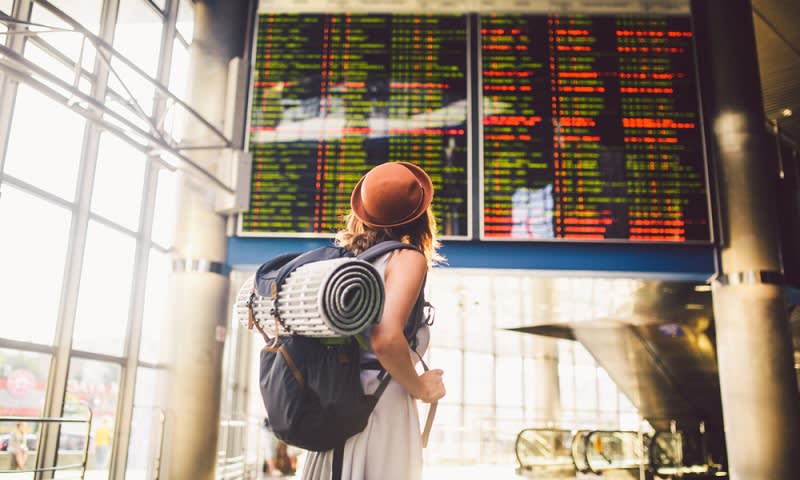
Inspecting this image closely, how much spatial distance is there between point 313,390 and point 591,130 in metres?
5.73

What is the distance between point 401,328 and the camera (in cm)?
132

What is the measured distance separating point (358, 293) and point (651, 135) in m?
5.93

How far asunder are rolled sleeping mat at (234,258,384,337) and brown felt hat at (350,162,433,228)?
0.30 metres

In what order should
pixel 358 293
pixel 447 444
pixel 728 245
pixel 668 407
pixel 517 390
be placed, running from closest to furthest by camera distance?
1. pixel 358 293
2. pixel 728 245
3. pixel 668 407
4. pixel 447 444
5. pixel 517 390

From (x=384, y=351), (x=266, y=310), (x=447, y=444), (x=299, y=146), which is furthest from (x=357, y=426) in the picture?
(x=447, y=444)

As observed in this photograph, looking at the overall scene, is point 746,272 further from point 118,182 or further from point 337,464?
point 118,182

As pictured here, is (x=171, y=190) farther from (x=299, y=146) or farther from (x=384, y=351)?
(x=384, y=351)

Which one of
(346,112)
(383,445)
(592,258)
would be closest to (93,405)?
(346,112)

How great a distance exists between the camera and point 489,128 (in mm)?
6539

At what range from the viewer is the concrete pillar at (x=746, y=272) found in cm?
605

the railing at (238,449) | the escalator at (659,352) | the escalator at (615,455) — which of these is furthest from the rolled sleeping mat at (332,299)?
the escalator at (615,455)

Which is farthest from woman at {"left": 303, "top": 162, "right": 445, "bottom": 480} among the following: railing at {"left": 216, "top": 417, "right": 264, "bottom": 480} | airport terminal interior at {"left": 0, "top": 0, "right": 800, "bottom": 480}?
airport terminal interior at {"left": 0, "top": 0, "right": 800, "bottom": 480}

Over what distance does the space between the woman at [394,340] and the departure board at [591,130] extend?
4815mm

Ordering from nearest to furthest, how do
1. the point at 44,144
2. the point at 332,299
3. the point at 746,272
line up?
the point at 332,299, the point at 746,272, the point at 44,144
